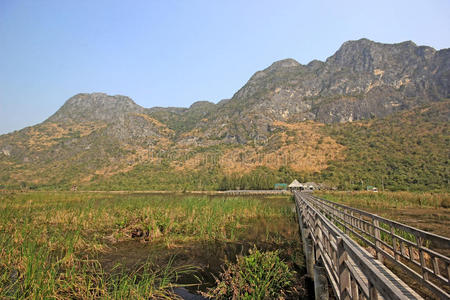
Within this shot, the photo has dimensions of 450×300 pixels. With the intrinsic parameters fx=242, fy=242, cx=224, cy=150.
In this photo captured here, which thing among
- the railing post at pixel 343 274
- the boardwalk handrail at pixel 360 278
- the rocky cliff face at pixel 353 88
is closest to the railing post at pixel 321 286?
the boardwalk handrail at pixel 360 278

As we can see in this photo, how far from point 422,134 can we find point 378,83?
330ft

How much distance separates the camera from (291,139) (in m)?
113

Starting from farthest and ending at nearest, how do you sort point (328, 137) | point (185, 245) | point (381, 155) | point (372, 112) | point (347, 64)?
point (347, 64), point (372, 112), point (328, 137), point (381, 155), point (185, 245)

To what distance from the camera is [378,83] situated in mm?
161750

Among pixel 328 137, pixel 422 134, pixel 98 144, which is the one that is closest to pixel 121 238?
pixel 422 134

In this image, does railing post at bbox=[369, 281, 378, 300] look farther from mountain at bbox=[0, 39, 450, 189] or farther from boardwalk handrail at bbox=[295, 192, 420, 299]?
mountain at bbox=[0, 39, 450, 189]

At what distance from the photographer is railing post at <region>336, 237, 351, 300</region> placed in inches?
104

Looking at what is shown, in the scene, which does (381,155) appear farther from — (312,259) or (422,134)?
(312,259)

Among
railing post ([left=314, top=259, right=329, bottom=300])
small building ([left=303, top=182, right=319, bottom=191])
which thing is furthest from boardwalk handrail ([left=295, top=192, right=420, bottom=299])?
small building ([left=303, top=182, right=319, bottom=191])

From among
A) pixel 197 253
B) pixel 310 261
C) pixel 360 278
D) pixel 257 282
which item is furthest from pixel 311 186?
pixel 360 278

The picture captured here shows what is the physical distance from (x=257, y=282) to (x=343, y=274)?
8.37ft

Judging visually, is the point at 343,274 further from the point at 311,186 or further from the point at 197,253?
the point at 311,186

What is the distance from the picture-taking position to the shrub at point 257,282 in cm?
459

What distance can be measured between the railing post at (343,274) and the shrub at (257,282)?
1943 millimetres
